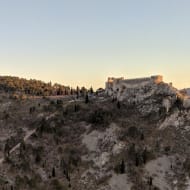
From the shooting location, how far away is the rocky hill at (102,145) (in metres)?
62.4

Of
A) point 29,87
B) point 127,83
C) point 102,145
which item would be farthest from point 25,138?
point 29,87

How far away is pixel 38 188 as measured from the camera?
61062 millimetres

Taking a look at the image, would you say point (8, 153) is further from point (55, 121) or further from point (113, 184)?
point (113, 184)

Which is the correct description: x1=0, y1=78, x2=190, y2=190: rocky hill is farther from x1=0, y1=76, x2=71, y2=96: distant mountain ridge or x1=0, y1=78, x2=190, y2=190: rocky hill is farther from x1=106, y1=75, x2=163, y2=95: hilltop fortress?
x1=0, y1=76, x2=71, y2=96: distant mountain ridge

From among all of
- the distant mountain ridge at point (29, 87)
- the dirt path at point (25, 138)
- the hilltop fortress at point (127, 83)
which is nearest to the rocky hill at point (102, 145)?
the dirt path at point (25, 138)

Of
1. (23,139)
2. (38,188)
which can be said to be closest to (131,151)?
(38,188)

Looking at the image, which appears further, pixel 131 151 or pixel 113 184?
pixel 131 151

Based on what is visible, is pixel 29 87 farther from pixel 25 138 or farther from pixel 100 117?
pixel 100 117

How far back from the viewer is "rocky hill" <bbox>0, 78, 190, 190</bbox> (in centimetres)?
6241

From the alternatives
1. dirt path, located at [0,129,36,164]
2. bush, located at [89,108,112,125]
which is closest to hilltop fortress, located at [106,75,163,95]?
bush, located at [89,108,112,125]

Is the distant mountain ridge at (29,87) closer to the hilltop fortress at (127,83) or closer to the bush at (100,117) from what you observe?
the hilltop fortress at (127,83)

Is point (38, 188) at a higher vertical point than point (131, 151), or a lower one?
lower

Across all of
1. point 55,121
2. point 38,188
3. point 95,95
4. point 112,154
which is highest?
point 95,95

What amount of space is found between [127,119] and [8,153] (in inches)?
970
